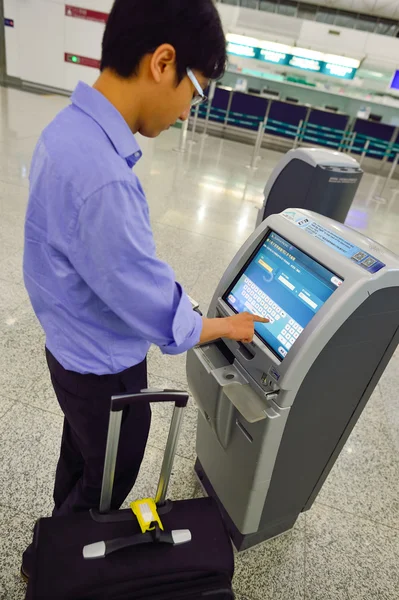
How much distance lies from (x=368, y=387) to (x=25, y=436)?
1.52 metres

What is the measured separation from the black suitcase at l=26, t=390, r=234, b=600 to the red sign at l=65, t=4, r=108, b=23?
1088 cm

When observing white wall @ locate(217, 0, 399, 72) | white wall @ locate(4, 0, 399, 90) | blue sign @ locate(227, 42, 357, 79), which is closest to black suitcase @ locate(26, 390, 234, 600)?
white wall @ locate(4, 0, 399, 90)

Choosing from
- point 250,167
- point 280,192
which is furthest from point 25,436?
point 250,167

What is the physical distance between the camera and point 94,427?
44.6 inches

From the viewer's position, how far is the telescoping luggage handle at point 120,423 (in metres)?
0.89

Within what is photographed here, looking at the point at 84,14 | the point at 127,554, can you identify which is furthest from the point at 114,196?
the point at 84,14

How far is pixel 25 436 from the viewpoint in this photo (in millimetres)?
1898

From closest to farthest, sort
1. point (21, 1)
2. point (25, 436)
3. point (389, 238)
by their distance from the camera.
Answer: point (25, 436) < point (389, 238) < point (21, 1)

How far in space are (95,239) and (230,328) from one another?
18.1 inches

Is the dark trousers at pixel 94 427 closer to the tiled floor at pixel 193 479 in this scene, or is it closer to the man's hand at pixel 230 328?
the man's hand at pixel 230 328

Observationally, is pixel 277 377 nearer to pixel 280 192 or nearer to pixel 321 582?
pixel 321 582

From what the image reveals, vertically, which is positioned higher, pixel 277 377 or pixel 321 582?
pixel 277 377

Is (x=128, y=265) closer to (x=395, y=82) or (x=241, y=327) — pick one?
(x=241, y=327)

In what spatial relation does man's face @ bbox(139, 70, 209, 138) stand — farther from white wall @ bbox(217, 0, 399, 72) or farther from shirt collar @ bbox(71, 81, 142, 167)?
white wall @ bbox(217, 0, 399, 72)
